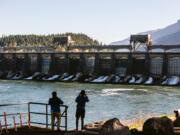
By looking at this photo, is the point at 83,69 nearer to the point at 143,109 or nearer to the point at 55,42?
the point at 55,42

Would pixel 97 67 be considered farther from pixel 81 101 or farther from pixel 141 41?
pixel 81 101

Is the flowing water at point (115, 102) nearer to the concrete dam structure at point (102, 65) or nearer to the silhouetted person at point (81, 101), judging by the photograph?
the silhouetted person at point (81, 101)

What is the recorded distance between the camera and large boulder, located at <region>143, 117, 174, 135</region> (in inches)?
671

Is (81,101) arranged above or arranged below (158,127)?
above

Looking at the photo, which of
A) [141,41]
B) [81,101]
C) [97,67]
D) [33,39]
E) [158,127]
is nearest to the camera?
[158,127]

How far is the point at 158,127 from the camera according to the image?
17031 mm

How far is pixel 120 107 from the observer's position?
45.5 metres

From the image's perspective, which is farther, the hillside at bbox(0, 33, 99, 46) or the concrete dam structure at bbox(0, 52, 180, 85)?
the hillside at bbox(0, 33, 99, 46)

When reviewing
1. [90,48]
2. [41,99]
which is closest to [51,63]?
[90,48]

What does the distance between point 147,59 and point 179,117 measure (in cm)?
6326

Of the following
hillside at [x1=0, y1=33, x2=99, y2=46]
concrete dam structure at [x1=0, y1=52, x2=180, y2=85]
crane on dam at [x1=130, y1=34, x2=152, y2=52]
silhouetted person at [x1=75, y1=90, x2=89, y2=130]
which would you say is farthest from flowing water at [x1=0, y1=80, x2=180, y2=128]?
hillside at [x1=0, y1=33, x2=99, y2=46]

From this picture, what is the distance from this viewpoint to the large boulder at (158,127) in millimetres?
17031

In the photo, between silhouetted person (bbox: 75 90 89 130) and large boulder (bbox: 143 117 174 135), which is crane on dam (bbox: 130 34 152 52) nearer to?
silhouetted person (bbox: 75 90 89 130)

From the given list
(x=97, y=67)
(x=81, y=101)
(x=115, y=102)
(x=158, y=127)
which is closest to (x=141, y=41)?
(x=97, y=67)
